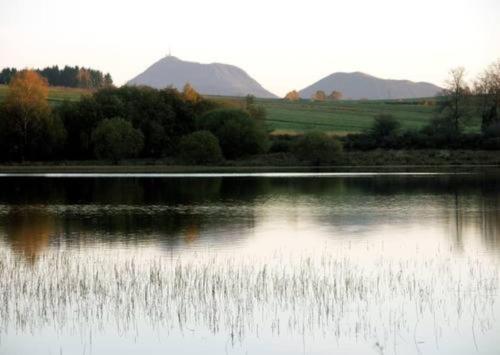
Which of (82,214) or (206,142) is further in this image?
(206,142)

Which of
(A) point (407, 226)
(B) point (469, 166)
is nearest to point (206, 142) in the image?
(B) point (469, 166)

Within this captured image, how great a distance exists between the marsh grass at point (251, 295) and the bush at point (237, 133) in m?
81.5

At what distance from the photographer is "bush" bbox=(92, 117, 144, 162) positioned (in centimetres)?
10188

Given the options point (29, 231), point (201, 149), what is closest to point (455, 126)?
point (201, 149)

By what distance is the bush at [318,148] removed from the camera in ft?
338

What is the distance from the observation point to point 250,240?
3056 centimetres

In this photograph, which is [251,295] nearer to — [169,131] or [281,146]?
[281,146]

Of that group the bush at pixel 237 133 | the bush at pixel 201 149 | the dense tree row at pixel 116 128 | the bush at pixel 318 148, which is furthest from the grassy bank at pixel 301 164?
the dense tree row at pixel 116 128

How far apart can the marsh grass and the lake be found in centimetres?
5

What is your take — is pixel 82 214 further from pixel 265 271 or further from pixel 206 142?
pixel 206 142

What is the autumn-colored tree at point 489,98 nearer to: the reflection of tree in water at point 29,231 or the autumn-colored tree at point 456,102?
the autumn-colored tree at point 456,102

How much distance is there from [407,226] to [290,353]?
21068mm

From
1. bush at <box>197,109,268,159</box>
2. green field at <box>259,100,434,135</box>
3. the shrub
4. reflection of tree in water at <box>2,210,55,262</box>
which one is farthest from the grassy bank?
reflection of tree in water at <box>2,210,55,262</box>

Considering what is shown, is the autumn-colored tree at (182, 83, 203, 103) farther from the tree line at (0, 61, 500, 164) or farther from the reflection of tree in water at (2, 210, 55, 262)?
the reflection of tree in water at (2, 210, 55, 262)
